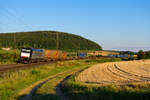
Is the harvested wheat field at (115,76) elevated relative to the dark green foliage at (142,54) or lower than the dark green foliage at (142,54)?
lower

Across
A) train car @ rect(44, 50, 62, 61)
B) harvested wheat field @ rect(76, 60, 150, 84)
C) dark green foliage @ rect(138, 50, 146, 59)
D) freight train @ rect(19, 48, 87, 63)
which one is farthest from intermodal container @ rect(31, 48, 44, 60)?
dark green foliage @ rect(138, 50, 146, 59)

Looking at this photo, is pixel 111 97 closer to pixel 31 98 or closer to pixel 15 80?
pixel 31 98

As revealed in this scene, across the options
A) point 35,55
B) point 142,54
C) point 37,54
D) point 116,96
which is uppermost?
point 142,54

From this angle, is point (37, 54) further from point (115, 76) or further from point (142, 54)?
point (142, 54)

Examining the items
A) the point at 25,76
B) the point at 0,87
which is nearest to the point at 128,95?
the point at 0,87

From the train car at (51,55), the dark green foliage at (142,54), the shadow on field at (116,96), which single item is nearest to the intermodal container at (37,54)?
the train car at (51,55)

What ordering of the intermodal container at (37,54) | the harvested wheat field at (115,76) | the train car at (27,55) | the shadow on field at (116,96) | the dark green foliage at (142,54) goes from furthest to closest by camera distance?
1. the dark green foliage at (142,54)
2. the intermodal container at (37,54)
3. the train car at (27,55)
4. the harvested wheat field at (115,76)
5. the shadow on field at (116,96)

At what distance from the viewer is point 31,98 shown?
1428 cm

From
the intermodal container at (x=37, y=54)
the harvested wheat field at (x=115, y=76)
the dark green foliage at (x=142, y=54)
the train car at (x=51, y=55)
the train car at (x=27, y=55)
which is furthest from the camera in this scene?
the dark green foliage at (x=142, y=54)

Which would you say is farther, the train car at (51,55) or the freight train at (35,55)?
the train car at (51,55)

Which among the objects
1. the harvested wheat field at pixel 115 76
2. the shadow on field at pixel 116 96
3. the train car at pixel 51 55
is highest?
the train car at pixel 51 55

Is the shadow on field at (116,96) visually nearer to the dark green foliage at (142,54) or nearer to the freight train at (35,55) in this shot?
the freight train at (35,55)

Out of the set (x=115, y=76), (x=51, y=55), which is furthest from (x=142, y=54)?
(x=115, y=76)

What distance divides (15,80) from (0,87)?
3505 millimetres
